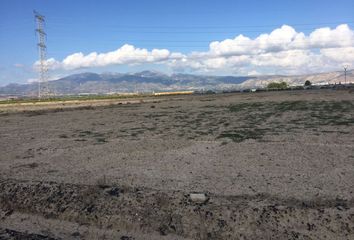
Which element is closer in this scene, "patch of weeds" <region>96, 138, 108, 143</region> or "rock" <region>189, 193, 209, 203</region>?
"rock" <region>189, 193, 209, 203</region>

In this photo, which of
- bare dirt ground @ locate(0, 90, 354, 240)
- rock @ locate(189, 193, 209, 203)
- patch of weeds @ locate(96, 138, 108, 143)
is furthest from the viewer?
patch of weeds @ locate(96, 138, 108, 143)

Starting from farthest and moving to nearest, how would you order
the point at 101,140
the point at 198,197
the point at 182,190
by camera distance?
1. the point at 101,140
2. the point at 182,190
3. the point at 198,197

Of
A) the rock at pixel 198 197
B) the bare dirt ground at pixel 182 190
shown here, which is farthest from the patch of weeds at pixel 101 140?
the rock at pixel 198 197

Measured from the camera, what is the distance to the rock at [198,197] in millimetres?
8266

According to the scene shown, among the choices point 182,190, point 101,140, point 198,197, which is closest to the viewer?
point 198,197

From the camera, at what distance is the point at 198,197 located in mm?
8383

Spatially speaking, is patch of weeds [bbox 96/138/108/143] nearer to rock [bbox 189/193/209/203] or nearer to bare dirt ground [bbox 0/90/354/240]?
bare dirt ground [bbox 0/90/354/240]

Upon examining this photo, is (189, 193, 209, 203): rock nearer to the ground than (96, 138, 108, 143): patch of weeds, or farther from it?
farther from it

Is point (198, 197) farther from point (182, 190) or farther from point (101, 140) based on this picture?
point (101, 140)

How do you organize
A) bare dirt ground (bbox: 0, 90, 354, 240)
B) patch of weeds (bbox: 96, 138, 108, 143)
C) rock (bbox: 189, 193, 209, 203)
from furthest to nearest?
patch of weeds (bbox: 96, 138, 108, 143)
rock (bbox: 189, 193, 209, 203)
bare dirt ground (bbox: 0, 90, 354, 240)

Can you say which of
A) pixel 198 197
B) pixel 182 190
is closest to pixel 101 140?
pixel 182 190

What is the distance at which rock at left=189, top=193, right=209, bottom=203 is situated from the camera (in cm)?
827

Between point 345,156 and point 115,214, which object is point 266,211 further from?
point 345,156

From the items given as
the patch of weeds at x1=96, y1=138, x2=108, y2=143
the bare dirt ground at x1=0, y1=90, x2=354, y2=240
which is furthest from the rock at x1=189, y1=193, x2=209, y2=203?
the patch of weeds at x1=96, y1=138, x2=108, y2=143
